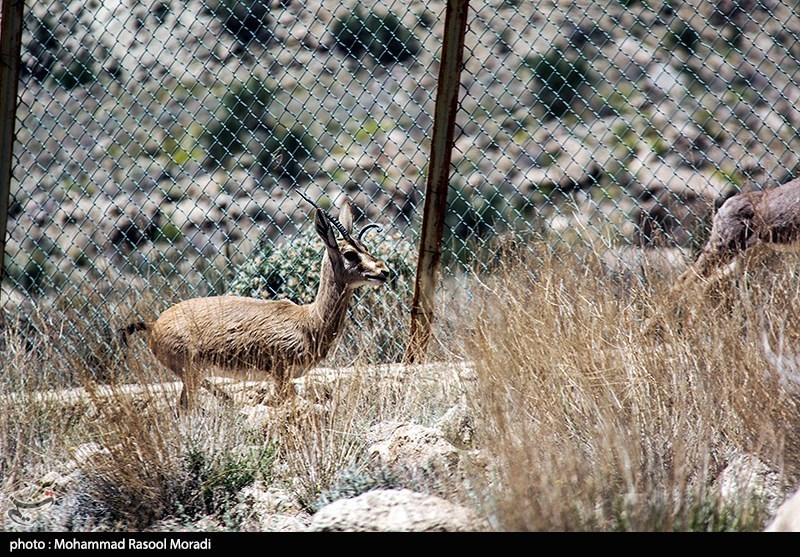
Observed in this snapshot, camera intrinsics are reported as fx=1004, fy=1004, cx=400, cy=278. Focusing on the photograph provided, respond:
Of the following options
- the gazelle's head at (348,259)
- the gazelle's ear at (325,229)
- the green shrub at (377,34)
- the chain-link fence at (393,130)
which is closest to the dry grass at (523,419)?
the gazelle's head at (348,259)

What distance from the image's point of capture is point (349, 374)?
5.45 metres

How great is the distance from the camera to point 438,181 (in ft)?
18.9

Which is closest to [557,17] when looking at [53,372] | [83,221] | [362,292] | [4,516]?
[83,221]

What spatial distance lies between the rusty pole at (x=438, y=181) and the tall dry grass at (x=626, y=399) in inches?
11.3

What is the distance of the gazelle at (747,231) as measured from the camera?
5289mm

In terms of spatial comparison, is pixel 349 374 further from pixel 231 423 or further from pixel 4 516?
pixel 4 516

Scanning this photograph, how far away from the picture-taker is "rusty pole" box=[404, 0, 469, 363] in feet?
18.7

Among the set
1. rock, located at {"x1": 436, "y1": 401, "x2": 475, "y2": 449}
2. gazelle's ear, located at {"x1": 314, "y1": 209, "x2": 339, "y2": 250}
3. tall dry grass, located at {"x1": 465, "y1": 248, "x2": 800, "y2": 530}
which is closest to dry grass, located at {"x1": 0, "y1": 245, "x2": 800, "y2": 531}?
tall dry grass, located at {"x1": 465, "y1": 248, "x2": 800, "y2": 530}

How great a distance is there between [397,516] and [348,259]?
2.31 m

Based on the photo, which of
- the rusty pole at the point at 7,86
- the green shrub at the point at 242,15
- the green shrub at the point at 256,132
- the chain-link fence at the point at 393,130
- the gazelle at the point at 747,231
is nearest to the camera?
the gazelle at the point at 747,231

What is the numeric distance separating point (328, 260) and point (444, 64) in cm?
131

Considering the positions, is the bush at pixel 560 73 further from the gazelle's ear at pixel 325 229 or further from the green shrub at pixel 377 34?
the gazelle's ear at pixel 325 229

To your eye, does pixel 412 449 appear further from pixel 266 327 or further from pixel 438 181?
pixel 438 181

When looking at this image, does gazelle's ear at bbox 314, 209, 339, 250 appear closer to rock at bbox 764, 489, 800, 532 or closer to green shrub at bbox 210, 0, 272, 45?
rock at bbox 764, 489, 800, 532
